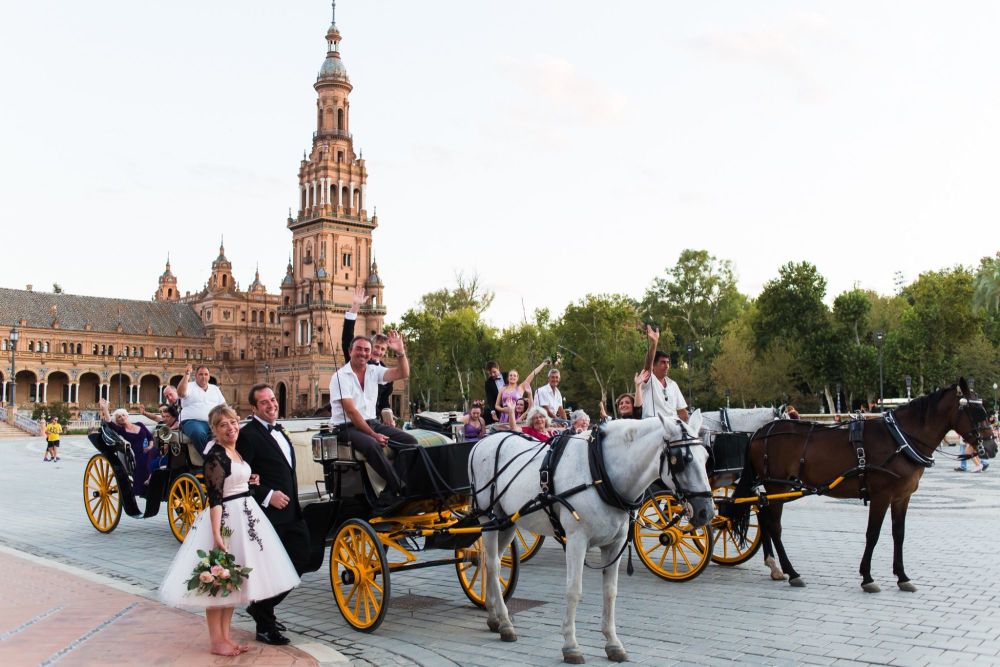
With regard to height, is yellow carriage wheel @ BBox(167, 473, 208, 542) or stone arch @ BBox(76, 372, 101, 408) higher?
stone arch @ BBox(76, 372, 101, 408)

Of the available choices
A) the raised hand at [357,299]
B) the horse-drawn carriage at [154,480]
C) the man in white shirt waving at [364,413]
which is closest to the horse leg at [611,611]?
the man in white shirt waving at [364,413]

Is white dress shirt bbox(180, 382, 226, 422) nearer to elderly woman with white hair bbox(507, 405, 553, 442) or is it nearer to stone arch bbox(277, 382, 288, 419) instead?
elderly woman with white hair bbox(507, 405, 553, 442)

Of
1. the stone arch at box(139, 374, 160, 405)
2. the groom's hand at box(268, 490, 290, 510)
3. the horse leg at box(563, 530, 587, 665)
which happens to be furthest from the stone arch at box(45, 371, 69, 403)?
the horse leg at box(563, 530, 587, 665)

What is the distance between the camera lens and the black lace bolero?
21.9 feet

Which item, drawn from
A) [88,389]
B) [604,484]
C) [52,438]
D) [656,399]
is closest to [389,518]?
[604,484]

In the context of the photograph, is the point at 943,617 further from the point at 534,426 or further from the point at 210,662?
the point at 210,662

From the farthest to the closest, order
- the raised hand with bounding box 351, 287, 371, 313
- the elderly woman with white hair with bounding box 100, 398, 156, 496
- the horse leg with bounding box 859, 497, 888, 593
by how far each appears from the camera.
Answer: the elderly woman with white hair with bounding box 100, 398, 156, 496 → the raised hand with bounding box 351, 287, 371, 313 → the horse leg with bounding box 859, 497, 888, 593

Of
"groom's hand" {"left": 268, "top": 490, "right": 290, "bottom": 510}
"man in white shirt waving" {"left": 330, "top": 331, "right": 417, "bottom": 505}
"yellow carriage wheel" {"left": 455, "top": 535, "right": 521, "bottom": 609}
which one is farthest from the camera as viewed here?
"yellow carriage wheel" {"left": 455, "top": 535, "right": 521, "bottom": 609}

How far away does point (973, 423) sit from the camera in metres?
9.23

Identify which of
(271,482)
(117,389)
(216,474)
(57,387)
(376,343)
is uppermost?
(57,387)

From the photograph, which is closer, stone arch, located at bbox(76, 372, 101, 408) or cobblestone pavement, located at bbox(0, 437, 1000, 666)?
cobblestone pavement, located at bbox(0, 437, 1000, 666)

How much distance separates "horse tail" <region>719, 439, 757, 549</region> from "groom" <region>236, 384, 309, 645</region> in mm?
4902

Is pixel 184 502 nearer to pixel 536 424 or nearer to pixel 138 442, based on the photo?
pixel 138 442

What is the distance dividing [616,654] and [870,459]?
165 inches
